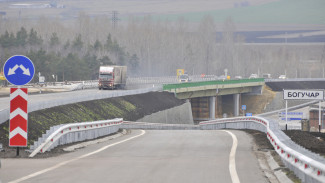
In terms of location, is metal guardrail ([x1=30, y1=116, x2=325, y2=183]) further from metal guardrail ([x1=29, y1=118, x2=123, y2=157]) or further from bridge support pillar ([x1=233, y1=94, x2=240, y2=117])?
bridge support pillar ([x1=233, y1=94, x2=240, y2=117])

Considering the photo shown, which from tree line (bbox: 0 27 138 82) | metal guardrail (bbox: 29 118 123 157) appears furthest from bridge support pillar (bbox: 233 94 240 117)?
metal guardrail (bbox: 29 118 123 157)

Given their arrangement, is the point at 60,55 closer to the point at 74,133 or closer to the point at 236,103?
the point at 236,103

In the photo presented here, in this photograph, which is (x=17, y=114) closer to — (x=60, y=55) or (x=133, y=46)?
(x=60, y=55)

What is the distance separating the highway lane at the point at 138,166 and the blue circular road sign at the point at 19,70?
7.03ft

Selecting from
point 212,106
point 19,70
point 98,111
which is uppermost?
point 19,70

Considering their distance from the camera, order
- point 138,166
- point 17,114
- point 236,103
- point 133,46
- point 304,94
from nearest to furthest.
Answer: point 138,166, point 17,114, point 304,94, point 236,103, point 133,46

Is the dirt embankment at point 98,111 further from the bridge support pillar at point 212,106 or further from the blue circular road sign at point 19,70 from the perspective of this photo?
the bridge support pillar at point 212,106

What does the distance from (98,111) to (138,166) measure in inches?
1330

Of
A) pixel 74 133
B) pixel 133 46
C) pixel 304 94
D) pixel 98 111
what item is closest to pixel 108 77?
pixel 98 111

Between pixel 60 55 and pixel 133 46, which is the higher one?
pixel 133 46

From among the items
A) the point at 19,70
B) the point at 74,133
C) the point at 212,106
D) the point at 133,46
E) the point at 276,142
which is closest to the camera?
the point at 19,70

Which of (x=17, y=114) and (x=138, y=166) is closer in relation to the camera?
(x=138, y=166)

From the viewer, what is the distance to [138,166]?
15180mm

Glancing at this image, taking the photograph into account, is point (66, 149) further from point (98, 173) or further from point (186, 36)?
point (186, 36)
